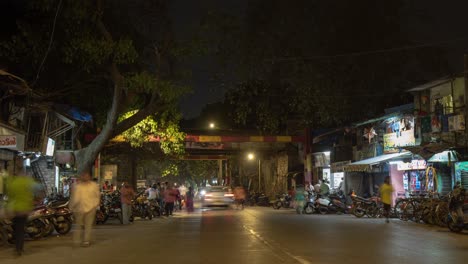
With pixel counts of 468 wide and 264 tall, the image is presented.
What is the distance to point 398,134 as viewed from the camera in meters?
27.0

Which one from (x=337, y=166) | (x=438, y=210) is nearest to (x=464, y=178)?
(x=438, y=210)

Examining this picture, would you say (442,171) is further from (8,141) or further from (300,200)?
(8,141)

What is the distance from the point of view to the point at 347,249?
41.8 feet

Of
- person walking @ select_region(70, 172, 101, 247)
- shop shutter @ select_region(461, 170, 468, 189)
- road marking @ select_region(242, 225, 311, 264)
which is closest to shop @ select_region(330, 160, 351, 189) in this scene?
shop shutter @ select_region(461, 170, 468, 189)

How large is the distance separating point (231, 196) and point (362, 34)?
527 inches

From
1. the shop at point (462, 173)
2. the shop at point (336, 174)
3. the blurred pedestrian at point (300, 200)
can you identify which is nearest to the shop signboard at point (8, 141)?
the blurred pedestrian at point (300, 200)

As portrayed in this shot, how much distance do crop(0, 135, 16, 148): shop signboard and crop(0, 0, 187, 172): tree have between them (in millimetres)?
2792

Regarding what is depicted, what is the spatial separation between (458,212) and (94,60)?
1332 cm

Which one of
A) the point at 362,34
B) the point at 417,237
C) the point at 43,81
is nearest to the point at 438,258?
the point at 417,237

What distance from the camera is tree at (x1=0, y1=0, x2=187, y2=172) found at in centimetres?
1950

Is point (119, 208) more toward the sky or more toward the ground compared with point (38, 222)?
more toward the sky

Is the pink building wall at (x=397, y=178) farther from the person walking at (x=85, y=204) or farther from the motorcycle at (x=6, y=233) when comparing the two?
the motorcycle at (x=6, y=233)

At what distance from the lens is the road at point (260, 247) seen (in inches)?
A: 449

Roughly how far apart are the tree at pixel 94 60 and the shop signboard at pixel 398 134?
10618mm
